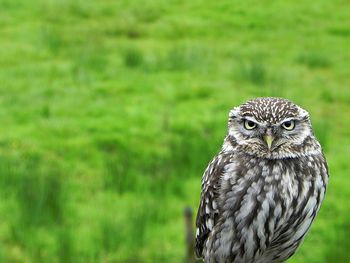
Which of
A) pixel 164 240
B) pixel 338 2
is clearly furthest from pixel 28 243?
pixel 338 2

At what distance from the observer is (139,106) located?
7184 millimetres

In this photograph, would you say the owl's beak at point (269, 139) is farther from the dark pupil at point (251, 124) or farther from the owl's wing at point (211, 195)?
the owl's wing at point (211, 195)

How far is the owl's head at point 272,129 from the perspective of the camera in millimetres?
2672

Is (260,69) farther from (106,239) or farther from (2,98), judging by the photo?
(106,239)

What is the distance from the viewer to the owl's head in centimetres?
267

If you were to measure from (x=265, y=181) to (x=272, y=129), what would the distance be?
0.73ft

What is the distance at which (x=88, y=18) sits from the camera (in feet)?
32.4

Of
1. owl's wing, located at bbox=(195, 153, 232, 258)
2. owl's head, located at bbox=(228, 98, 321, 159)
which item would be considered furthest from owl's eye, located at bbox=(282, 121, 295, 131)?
owl's wing, located at bbox=(195, 153, 232, 258)

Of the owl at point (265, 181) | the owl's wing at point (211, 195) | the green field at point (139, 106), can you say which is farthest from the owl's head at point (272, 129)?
the green field at point (139, 106)

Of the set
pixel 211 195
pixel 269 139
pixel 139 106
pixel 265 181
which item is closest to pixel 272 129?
pixel 269 139

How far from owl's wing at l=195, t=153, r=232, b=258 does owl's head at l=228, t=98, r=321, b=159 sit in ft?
0.47

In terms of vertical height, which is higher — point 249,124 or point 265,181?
point 249,124

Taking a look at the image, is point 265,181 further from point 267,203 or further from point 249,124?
point 249,124

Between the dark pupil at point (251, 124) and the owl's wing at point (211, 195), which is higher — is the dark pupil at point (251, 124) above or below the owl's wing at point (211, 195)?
above
